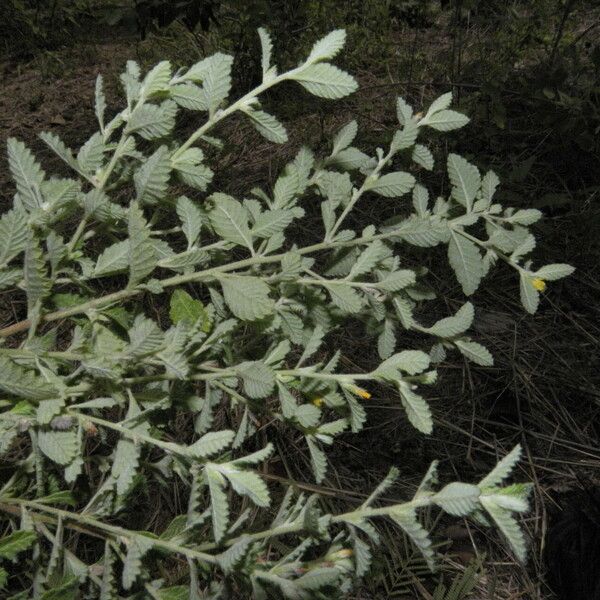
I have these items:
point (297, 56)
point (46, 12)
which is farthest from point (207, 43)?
point (46, 12)

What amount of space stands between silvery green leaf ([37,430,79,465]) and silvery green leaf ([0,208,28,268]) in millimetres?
243

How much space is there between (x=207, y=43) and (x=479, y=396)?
9.77ft

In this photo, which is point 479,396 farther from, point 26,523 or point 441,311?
point 26,523

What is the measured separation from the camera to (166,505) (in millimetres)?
1775

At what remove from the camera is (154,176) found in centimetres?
91

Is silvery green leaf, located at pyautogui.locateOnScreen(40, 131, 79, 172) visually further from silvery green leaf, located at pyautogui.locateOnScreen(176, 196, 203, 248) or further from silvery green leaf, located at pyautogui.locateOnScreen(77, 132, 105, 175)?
silvery green leaf, located at pyautogui.locateOnScreen(176, 196, 203, 248)

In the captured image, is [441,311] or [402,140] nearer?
[402,140]

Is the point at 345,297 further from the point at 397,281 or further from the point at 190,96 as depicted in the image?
the point at 190,96

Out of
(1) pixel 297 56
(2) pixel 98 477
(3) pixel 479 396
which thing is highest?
(1) pixel 297 56

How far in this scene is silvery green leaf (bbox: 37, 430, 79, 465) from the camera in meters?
0.80

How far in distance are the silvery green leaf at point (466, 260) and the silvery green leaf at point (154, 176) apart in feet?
1.48

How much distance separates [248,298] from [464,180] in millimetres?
438

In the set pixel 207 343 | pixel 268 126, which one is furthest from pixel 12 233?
pixel 268 126

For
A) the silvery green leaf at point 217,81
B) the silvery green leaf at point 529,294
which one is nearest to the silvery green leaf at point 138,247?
the silvery green leaf at point 217,81
